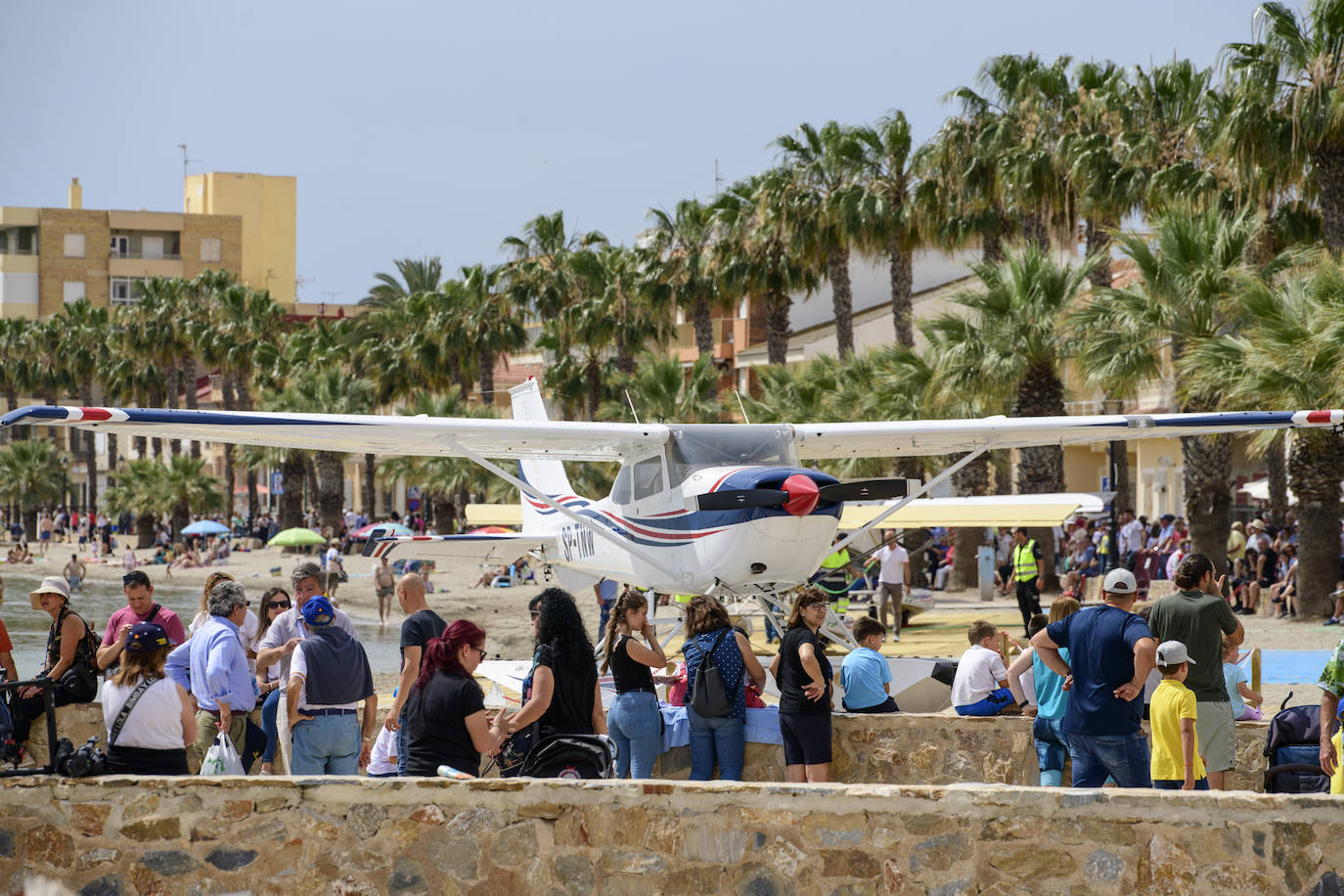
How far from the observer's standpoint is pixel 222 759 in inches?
276

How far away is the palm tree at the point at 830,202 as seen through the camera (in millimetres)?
36156

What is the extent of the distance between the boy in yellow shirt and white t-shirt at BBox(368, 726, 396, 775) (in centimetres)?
402

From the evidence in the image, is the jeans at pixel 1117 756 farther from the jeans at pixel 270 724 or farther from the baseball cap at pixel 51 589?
the baseball cap at pixel 51 589

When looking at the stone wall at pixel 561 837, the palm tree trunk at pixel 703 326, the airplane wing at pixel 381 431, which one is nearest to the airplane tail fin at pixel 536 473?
the airplane wing at pixel 381 431

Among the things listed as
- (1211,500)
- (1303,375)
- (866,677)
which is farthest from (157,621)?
(1211,500)

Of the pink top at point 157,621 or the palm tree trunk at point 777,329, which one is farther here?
the palm tree trunk at point 777,329

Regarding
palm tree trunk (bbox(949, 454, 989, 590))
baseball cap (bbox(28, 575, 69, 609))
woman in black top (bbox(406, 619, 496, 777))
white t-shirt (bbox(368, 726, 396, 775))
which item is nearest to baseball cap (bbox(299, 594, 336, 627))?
white t-shirt (bbox(368, 726, 396, 775))

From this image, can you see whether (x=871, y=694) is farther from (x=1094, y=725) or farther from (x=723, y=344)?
(x=723, y=344)

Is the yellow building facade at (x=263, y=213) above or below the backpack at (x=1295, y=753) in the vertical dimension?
above

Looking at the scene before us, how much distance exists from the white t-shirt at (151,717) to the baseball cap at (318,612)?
1.29 meters

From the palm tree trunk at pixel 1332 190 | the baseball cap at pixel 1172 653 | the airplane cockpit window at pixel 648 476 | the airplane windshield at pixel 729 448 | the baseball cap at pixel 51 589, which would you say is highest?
the palm tree trunk at pixel 1332 190

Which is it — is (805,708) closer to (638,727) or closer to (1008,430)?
(638,727)

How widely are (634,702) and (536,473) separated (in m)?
13.6

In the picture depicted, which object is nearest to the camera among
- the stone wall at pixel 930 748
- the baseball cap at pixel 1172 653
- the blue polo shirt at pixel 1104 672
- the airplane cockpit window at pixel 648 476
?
the baseball cap at pixel 1172 653
